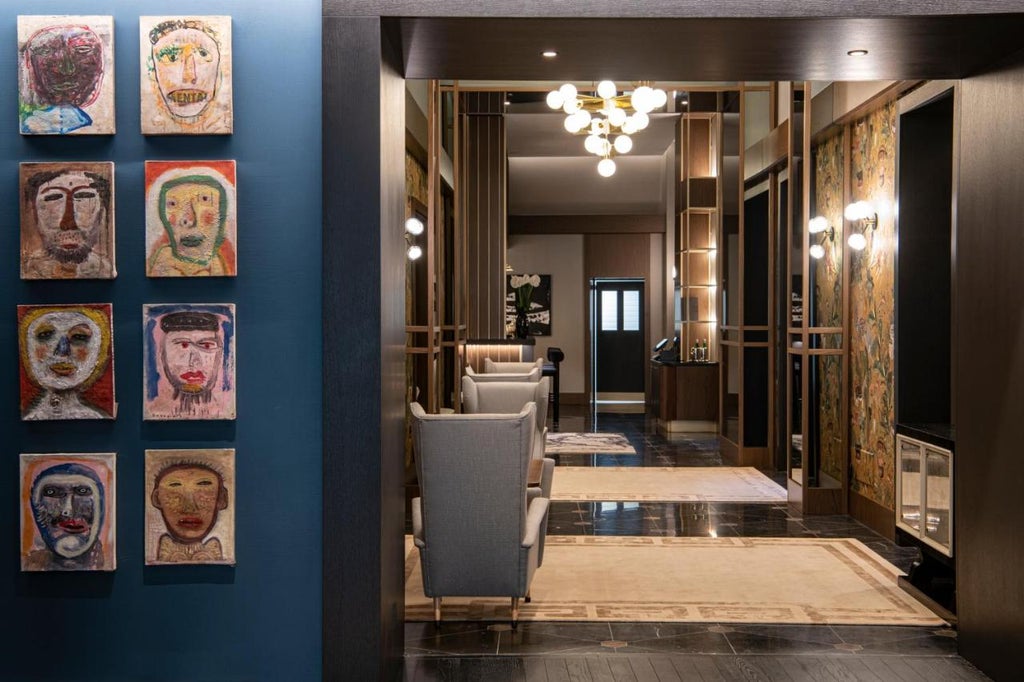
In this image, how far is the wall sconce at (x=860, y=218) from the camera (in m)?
6.50

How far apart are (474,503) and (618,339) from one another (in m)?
12.8

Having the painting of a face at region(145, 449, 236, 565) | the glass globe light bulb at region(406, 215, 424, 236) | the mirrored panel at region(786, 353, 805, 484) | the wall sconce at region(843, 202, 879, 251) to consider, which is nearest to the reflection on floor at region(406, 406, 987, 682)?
the painting of a face at region(145, 449, 236, 565)

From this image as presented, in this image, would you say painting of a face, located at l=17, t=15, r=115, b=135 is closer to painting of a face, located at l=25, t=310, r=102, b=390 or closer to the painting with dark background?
painting of a face, located at l=25, t=310, r=102, b=390

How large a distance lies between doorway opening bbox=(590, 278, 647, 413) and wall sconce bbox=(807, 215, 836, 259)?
910 cm

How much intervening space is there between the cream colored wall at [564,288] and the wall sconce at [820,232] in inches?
364

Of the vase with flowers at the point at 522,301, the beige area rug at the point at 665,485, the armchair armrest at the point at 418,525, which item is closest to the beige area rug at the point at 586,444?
the beige area rug at the point at 665,485

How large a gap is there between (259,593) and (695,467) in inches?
256

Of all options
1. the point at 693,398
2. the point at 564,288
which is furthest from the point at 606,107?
the point at 564,288

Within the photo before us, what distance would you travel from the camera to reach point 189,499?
322cm

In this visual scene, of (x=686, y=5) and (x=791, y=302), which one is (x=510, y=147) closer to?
(x=791, y=302)

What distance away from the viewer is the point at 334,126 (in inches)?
125

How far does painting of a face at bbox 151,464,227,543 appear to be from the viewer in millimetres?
3217

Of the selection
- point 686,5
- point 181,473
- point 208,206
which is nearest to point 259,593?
point 181,473

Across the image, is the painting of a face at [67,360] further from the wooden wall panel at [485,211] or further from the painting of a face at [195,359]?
the wooden wall panel at [485,211]
